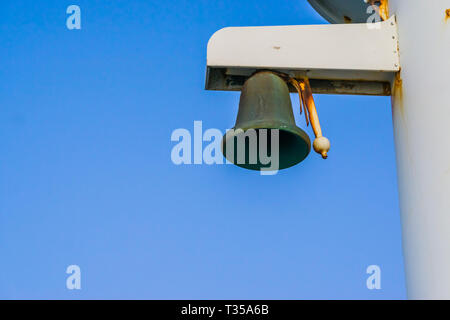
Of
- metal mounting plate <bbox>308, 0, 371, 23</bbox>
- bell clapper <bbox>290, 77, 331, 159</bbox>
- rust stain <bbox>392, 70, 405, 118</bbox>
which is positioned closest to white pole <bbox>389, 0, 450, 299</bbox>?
rust stain <bbox>392, 70, 405, 118</bbox>

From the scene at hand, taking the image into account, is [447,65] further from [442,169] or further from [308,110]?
[308,110]

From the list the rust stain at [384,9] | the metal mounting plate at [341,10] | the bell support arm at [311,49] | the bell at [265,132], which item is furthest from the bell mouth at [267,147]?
the metal mounting plate at [341,10]

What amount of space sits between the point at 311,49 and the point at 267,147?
18.6 inches

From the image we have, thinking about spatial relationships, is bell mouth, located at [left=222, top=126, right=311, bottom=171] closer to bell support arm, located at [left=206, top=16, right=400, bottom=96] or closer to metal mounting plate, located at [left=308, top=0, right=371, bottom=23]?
bell support arm, located at [left=206, top=16, right=400, bottom=96]

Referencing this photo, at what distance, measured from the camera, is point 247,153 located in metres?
3.38

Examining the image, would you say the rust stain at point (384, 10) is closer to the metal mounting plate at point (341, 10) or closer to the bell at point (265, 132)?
the metal mounting plate at point (341, 10)

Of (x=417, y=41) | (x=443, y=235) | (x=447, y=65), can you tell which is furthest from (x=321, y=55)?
(x=443, y=235)

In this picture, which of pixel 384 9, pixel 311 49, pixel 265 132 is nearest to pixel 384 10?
pixel 384 9

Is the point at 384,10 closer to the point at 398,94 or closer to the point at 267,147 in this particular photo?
the point at 398,94

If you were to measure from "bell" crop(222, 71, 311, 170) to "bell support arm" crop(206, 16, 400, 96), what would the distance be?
0.33 ft

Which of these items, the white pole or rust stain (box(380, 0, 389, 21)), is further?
rust stain (box(380, 0, 389, 21))

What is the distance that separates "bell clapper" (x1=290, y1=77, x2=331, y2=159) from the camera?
332cm
